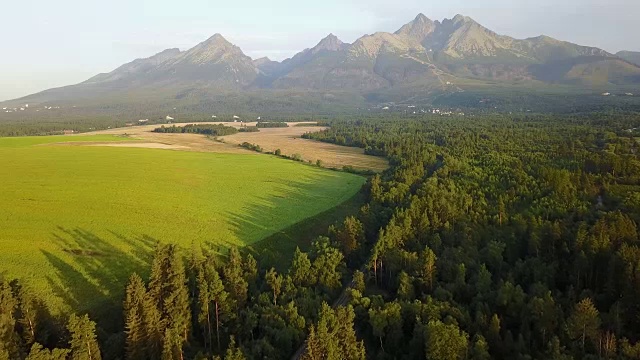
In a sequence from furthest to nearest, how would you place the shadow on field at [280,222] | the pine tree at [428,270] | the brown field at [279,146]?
the brown field at [279,146] → the shadow on field at [280,222] → the pine tree at [428,270]

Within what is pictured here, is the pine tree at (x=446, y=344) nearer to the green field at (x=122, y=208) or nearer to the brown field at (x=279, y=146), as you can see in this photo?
the green field at (x=122, y=208)

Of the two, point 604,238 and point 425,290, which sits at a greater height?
point 604,238

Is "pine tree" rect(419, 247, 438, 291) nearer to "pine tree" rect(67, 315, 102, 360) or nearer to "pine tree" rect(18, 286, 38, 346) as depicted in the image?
"pine tree" rect(67, 315, 102, 360)

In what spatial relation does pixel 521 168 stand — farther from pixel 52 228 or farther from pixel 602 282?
pixel 52 228

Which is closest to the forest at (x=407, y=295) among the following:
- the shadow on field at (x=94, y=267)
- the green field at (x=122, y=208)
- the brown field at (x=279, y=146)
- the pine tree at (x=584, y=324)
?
the pine tree at (x=584, y=324)

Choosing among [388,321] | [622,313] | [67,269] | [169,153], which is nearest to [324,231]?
[388,321]

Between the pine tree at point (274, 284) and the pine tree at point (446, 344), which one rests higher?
the pine tree at point (274, 284)
